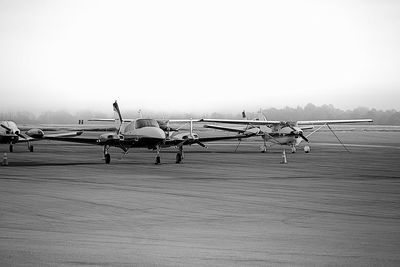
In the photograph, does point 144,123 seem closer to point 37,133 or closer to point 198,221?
point 37,133

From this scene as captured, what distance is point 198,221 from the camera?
14500 mm

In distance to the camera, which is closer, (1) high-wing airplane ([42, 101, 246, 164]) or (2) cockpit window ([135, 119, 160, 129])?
(1) high-wing airplane ([42, 101, 246, 164])

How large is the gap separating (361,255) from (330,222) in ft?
12.9

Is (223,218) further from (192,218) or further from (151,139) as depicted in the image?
(151,139)

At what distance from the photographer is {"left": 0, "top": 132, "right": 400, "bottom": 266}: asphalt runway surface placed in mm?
10320

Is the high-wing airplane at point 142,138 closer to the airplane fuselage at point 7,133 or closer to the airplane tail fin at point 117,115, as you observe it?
the airplane tail fin at point 117,115

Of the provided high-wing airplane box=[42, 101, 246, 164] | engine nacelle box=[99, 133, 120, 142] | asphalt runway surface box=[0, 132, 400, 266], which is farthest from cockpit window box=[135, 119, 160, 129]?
asphalt runway surface box=[0, 132, 400, 266]

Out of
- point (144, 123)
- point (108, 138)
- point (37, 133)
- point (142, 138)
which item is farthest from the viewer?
point (37, 133)

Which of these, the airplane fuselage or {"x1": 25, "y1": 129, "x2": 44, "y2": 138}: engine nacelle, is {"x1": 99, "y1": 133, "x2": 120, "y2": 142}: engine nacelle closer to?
{"x1": 25, "y1": 129, "x2": 44, "y2": 138}: engine nacelle

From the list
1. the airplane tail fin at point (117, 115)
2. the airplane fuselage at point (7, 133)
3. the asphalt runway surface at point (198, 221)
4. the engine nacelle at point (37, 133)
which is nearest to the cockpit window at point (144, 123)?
the airplane tail fin at point (117, 115)

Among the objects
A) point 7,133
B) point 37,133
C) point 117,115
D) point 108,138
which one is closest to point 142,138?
point 108,138

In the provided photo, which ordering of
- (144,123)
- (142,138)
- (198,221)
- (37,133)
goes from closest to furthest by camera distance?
(198,221)
(142,138)
(144,123)
(37,133)

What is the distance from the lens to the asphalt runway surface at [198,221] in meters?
10.3

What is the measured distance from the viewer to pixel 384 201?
1872 cm
